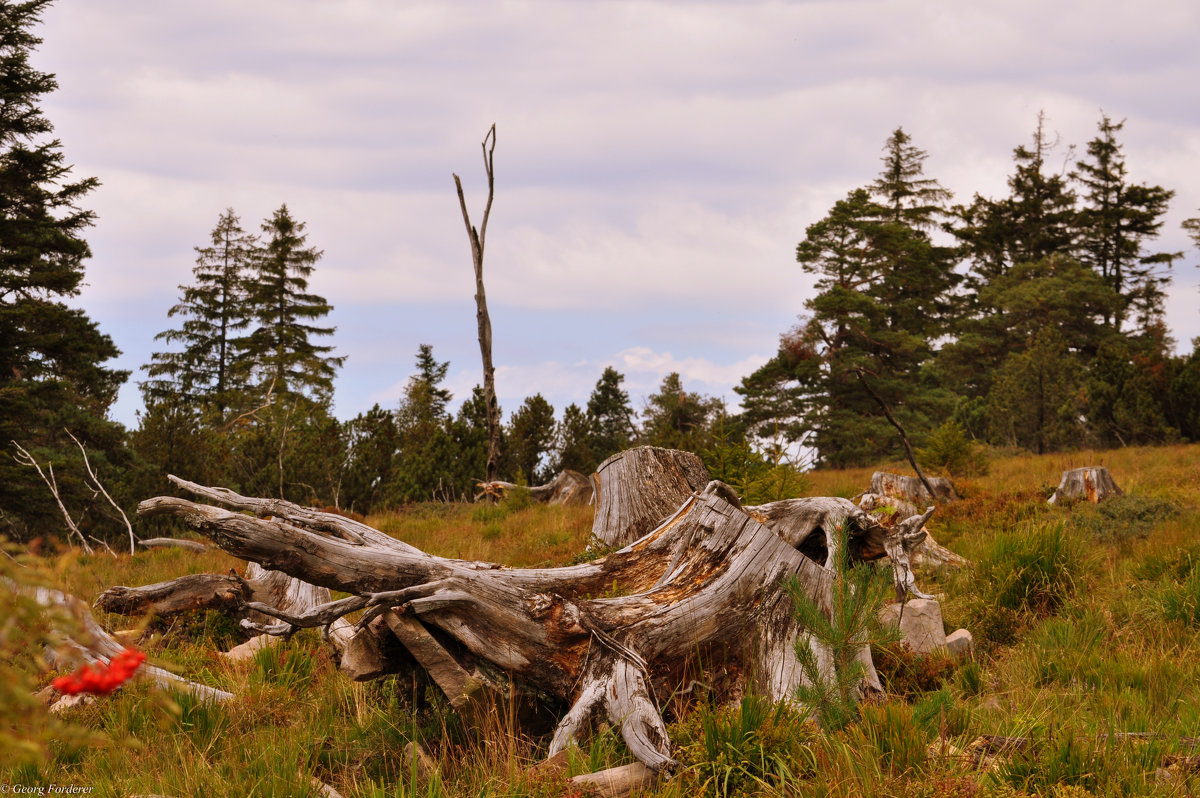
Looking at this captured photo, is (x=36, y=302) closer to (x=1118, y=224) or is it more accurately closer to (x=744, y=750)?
(x=744, y=750)

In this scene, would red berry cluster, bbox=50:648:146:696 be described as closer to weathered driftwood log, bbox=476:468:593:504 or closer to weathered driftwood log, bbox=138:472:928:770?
weathered driftwood log, bbox=138:472:928:770

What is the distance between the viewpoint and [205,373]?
1602 inches

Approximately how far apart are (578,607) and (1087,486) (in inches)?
351

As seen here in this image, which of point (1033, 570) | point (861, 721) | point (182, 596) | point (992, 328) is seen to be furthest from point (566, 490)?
point (992, 328)

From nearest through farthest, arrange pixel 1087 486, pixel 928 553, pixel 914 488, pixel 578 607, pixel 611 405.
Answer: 1. pixel 578 607
2. pixel 928 553
3. pixel 1087 486
4. pixel 914 488
5. pixel 611 405

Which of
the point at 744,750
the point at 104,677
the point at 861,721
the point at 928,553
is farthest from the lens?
the point at 928,553

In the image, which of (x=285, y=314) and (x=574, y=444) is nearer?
(x=574, y=444)

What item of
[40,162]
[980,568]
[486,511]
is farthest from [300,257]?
[980,568]

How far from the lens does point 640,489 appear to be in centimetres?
710

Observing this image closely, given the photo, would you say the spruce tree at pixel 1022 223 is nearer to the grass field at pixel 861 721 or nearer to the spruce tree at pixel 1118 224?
the spruce tree at pixel 1118 224

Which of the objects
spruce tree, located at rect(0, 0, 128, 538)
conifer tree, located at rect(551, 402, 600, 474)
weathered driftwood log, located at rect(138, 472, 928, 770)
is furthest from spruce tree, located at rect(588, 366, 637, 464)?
weathered driftwood log, located at rect(138, 472, 928, 770)

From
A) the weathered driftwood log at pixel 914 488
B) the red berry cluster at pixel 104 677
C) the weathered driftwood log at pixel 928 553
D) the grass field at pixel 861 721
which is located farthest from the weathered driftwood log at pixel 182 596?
the weathered driftwood log at pixel 914 488

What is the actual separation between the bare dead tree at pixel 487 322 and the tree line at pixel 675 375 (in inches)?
38.3

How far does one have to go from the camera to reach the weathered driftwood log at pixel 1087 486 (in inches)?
400
